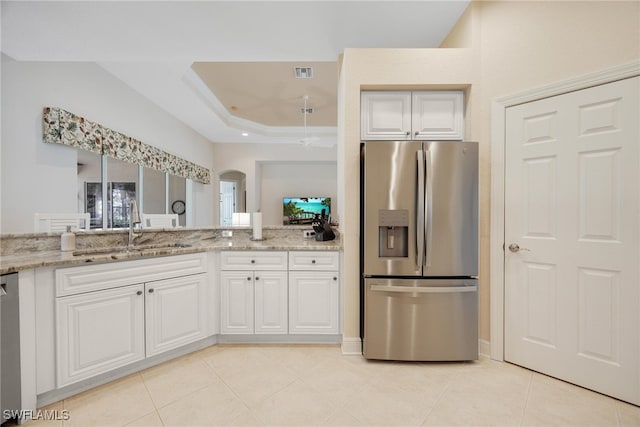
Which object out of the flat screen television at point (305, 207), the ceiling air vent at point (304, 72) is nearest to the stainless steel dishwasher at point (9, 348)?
the ceiling air vent at point (304, 72)

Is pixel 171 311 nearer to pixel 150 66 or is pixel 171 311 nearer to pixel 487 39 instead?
pixel 150 66

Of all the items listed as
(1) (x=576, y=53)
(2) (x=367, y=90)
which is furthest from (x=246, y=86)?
(1) (x=576, y=53)

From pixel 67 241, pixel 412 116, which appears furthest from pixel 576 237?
pixel 67 241

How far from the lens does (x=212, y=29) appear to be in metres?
2.22

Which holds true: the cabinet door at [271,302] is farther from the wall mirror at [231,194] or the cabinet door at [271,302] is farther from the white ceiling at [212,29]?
the wall mirror at [231,194]

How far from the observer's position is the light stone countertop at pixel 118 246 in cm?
159

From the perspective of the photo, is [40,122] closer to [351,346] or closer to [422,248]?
[351,346]

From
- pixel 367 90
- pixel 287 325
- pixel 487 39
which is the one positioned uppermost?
pixel 487 39

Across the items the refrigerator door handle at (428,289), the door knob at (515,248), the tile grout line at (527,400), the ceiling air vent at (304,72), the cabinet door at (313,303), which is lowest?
the tile grout line at (527,400)

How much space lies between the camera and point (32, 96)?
7.93 ft

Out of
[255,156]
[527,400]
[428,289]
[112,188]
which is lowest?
[527,400]

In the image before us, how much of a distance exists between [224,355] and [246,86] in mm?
3281

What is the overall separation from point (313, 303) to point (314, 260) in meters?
0.37

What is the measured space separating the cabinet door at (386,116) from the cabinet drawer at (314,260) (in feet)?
3.45
